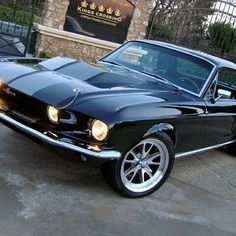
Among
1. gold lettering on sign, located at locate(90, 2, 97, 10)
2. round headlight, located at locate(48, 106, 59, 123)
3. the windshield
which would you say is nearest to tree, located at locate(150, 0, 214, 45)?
gold lettering on sign, located at locate(90, 2, 97, 10)

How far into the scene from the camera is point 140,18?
12.0 metres

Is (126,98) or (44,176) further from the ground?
(126,98)

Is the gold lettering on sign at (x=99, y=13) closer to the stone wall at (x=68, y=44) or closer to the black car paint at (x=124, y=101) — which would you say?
the stone wall at (x=68, y=44)

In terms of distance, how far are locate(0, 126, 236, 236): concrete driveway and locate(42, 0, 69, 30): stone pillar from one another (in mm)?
6394

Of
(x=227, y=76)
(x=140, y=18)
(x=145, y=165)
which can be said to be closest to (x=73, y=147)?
(x=145, y=165)

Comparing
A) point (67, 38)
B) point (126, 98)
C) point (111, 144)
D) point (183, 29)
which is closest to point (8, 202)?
point (111, 144)

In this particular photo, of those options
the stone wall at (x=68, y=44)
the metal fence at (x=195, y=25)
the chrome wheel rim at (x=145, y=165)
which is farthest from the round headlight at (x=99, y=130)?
the metal fence at (x=195, y=25)

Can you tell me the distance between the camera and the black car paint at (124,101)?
13.0 feet

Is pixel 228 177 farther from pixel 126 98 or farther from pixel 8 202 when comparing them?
pixel 8 202

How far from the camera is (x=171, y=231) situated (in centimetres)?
395

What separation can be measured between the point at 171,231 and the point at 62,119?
133cm

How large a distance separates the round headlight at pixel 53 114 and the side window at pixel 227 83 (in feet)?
7.22

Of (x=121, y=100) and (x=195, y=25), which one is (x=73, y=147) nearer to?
(x=121, y=100)

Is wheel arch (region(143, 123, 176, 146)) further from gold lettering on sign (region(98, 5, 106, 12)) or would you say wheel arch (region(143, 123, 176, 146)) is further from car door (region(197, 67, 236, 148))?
gold lettering on sign (region(98, 5, 106, 12))
